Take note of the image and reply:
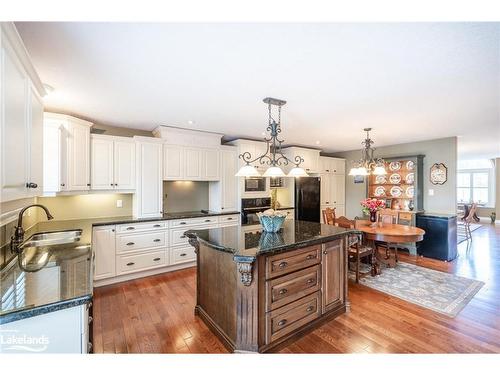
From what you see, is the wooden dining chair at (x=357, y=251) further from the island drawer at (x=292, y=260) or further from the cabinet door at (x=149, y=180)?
the cabinet door at (x=149, y=180)

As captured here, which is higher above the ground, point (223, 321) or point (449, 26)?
point (449, 26)

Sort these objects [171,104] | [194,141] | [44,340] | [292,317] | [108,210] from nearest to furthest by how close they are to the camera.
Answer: [44,340] < [292,317] < [171,104] < [108,210] < [194,141]

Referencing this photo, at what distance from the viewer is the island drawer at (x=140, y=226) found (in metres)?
3.40

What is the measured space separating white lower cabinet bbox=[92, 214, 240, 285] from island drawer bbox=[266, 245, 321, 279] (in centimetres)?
235

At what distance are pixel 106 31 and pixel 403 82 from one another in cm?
249

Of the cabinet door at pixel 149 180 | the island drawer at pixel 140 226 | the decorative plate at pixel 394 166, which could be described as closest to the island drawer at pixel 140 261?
the island drawer at pixel 140 226

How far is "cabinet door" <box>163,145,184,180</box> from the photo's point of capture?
12.9 ft

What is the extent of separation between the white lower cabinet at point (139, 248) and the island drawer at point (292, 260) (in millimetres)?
2352

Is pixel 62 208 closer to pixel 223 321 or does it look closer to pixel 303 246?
pixel 223 321

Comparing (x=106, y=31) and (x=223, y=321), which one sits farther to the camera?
(x=223, y=321)

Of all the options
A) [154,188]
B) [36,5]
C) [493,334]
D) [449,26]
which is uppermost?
[449,26]

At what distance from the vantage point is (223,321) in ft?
6.90

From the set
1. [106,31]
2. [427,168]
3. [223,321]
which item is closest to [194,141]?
[106,31]

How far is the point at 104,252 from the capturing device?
10.7 feet
